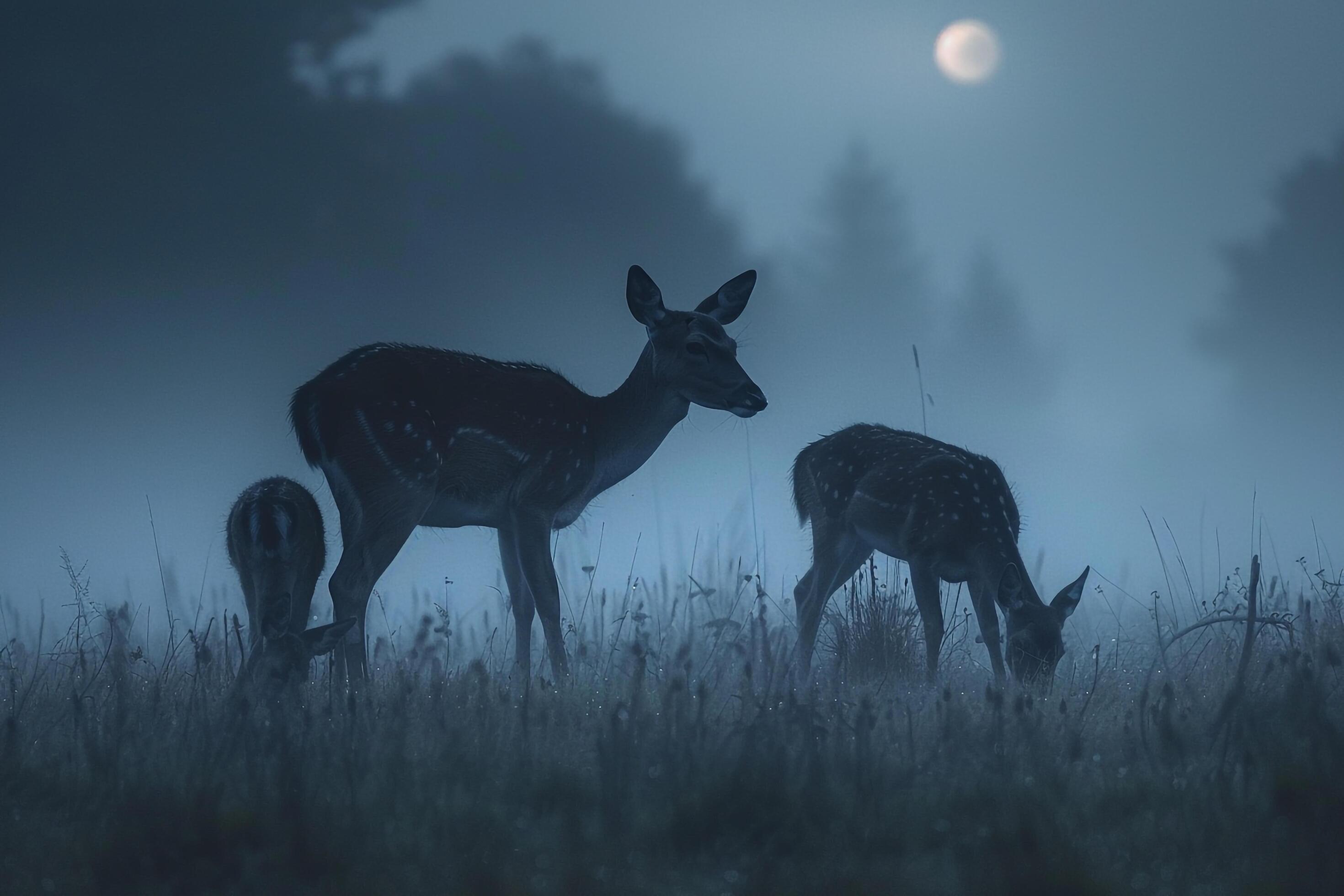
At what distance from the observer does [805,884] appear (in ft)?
10.7

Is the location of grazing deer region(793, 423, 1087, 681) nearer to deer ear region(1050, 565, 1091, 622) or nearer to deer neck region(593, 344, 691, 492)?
deer ear region(1050, 565, 1091, 622)

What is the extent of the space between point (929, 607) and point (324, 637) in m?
3.83

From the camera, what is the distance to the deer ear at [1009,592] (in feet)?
24.6

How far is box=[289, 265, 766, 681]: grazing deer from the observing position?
6.87 metres

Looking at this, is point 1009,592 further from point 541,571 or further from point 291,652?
point 291,652

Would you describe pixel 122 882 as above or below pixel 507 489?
below

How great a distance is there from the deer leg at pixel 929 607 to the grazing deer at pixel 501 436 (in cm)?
169

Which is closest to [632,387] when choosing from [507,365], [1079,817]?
[507,365]

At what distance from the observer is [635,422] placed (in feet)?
26.2

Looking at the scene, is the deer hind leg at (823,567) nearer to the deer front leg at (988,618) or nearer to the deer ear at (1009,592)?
the deer front leg at (988,618)

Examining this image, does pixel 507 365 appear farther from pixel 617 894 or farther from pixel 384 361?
pixel 617 894

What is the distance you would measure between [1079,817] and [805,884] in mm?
999

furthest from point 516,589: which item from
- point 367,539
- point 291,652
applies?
point 291,652

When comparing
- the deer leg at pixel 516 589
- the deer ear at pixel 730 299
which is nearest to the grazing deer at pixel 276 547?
the deer leg at pixel 516 589
